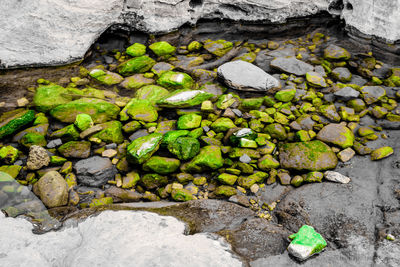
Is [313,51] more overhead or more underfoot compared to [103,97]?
more overhead

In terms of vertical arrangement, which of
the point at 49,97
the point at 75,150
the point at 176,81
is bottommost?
the point at 75,150

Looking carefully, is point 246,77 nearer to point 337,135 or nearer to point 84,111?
point 337,135

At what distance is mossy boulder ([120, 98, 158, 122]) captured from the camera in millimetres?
3172

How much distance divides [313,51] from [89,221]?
144 inches

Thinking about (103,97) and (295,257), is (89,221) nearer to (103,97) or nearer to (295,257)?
(295,257)

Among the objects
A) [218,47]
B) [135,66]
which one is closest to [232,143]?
[135,66]

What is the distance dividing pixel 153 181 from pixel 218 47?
7.88 feet

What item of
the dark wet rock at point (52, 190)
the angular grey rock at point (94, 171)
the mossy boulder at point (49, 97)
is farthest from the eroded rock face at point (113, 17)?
the dark wet rock at point (52, 190)

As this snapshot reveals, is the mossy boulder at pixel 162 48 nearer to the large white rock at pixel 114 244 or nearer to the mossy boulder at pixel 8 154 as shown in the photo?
the mossy boulder at pixel 8 154

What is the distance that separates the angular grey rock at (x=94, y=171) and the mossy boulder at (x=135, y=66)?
1.43 m

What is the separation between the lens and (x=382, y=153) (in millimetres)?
2734

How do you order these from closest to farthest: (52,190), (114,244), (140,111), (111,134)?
Result: (114,244), (52,190), (111,134), (140,111)

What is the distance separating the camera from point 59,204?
7.89 feet

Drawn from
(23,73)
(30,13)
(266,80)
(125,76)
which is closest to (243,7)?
(266,80)
